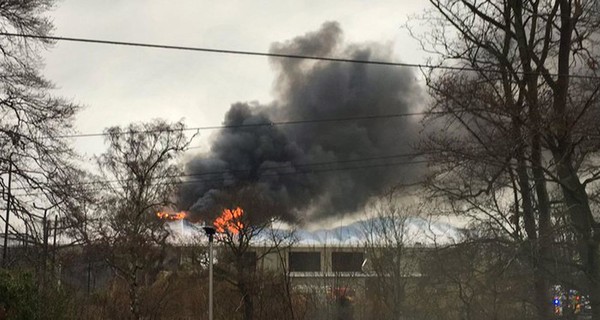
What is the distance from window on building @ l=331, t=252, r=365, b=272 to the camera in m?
32.5

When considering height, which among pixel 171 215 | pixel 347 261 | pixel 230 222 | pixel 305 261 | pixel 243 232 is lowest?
pixel 347 261

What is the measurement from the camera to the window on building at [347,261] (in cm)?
3253

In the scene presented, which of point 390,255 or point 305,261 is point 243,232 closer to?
point 305,261

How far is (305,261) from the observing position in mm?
53938

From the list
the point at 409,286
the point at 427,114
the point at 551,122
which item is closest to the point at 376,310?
the point at 409,286

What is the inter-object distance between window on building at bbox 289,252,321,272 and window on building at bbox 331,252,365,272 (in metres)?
9.15

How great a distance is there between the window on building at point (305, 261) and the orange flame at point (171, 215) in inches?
350

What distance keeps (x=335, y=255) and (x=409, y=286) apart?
11.7 m

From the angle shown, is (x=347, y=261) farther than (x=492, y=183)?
Yes

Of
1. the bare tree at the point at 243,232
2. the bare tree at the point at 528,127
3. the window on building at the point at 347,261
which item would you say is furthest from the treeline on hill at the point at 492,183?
the bare tree at the point at 243,232

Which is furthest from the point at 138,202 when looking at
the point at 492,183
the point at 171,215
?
the point at 492,183

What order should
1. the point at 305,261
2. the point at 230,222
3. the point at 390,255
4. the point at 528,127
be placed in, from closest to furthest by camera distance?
the point at 528,127 < the point at 390,255 < the point at 230,222 < the point at 305,261

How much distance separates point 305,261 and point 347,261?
18.6 m

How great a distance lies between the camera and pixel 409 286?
899 inches
